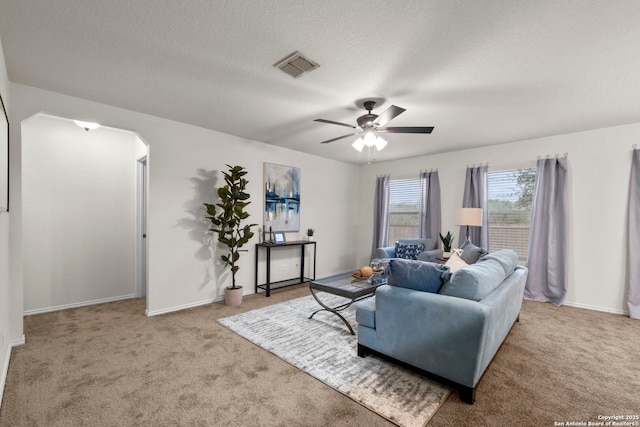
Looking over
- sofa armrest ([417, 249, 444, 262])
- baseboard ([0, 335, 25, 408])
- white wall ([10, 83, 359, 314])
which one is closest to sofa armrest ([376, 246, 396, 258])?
sofa armrest ([417, 249, 444, 262])

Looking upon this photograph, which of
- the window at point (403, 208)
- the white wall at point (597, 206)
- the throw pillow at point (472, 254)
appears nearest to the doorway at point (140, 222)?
the window at point (403, 208)

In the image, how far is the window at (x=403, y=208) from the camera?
5723mm

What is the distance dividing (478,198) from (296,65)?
3958 millimetres

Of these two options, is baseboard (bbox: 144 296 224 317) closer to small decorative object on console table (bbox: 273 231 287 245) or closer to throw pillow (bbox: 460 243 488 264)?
small decorative object on console table (bbox: 273 231 287 245)

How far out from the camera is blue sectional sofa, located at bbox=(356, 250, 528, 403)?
189 centimetres

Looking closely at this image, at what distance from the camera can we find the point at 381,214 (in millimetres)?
6109

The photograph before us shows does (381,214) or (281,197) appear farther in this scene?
(381,214)

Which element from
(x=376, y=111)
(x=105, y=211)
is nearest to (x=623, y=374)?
(x=376, y=111)

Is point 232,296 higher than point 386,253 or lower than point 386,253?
lower

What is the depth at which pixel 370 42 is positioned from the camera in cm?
197

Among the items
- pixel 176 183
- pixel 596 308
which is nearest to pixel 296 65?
pixel 176 183

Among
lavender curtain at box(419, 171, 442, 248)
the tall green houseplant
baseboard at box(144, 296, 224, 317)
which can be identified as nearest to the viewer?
baseboard at box(144, 296, 224, 317)

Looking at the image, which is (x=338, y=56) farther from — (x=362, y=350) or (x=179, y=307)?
(x=179, y=307)

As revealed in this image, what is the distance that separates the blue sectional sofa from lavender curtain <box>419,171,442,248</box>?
2.77 meters
